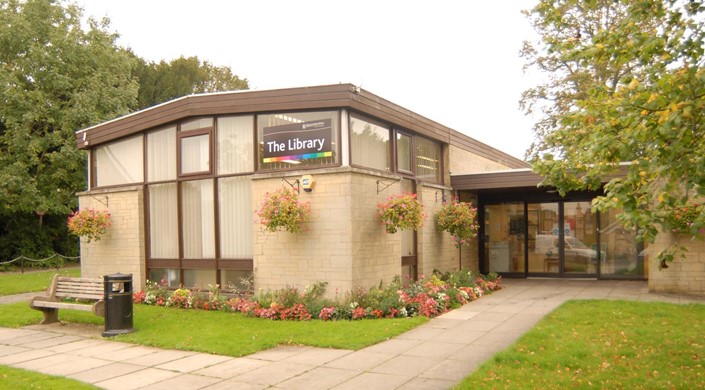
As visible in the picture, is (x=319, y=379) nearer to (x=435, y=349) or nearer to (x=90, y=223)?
(x=435, y=349)

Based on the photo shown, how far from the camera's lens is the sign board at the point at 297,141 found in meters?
11.2

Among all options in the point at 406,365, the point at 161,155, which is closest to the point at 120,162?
the point at 161,155

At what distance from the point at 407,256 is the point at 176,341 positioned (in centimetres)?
591

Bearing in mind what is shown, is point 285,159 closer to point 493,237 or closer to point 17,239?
point 493,237

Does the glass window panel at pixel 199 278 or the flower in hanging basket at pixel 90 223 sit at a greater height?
the flower in hanging basket at pixel 90 223

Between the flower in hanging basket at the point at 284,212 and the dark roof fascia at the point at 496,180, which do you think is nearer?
the flower in hanging basket at the point at 284,212

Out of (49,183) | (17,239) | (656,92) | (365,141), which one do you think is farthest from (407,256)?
(17,239)

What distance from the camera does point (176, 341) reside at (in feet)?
28.8

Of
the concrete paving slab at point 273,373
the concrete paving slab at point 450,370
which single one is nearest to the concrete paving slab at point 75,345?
the concrete paving slab at point 273,373

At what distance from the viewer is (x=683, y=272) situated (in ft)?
41.6

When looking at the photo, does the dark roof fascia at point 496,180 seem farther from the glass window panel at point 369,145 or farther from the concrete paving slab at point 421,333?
the concrete paving slab at point 421,333

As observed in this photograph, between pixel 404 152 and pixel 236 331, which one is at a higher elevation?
pixel 404 152

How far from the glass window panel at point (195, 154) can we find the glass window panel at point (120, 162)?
1538 mm

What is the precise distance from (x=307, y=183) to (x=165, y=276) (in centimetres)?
469
